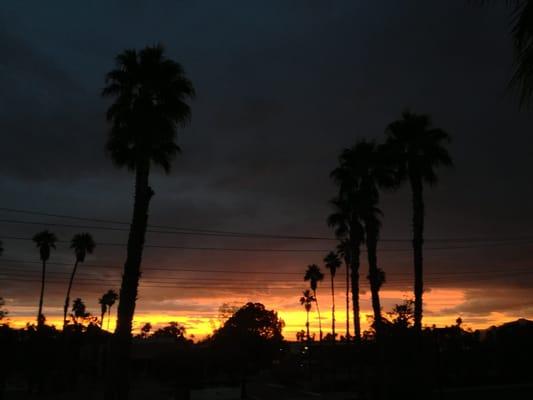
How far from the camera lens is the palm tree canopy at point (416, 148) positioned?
3038 centimetres

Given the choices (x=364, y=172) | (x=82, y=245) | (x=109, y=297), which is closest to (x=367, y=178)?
(x=364, y=172)

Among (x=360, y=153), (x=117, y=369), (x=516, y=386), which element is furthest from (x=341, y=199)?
(x=117, y=369)

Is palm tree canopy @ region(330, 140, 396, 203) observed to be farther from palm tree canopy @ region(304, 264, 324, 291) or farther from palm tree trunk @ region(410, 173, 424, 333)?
palm tree canopy @ region(304, 264, 324, 291)

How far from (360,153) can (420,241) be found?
31.2ft

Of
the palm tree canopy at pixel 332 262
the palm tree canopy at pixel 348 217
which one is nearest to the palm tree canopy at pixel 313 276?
the palm tree canopy at pixel 332 262

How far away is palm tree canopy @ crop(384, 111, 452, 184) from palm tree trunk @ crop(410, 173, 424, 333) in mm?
713

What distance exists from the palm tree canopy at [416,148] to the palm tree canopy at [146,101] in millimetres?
14178

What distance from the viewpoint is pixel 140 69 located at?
22.2m

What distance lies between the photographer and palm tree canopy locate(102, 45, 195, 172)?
71.9 feet

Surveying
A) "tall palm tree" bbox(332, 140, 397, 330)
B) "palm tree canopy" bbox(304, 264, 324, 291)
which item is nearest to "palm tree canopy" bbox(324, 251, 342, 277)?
"palm tree canopy" bbox(304, 264, 324, 291)

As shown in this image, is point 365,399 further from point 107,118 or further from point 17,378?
point 17,378

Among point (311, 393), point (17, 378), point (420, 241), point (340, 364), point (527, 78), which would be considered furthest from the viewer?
point (17, 378)

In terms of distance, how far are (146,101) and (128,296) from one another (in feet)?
27.7

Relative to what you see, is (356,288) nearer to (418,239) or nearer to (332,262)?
(418,239)
